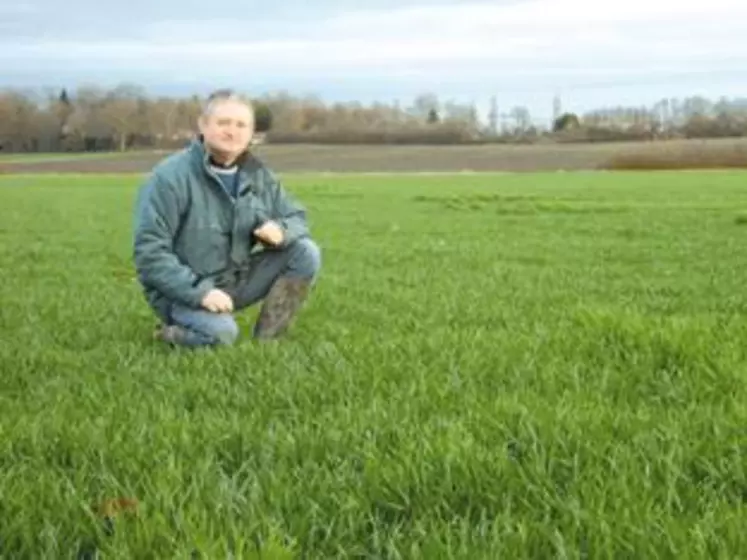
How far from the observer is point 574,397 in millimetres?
4590

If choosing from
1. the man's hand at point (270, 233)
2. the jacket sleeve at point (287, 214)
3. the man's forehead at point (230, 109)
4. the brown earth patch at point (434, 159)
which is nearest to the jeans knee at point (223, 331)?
the man's hand at point (270, 233)

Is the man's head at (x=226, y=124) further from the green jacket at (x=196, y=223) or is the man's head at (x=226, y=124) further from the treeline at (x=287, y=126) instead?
the treeline at (x=287, y=126)

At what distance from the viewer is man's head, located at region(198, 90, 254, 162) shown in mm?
6637

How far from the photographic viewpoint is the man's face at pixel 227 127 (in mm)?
6633

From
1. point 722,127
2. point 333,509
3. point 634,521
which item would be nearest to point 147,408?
point 333,509

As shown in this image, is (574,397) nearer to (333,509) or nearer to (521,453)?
(521,453)

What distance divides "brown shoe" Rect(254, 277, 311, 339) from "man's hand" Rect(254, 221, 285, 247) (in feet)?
1.01

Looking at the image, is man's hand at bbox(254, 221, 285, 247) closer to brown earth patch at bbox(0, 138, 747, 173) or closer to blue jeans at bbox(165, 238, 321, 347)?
blue jeans at bbox(165, 238, 321, 347)

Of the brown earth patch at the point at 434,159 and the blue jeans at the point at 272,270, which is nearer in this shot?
the blue jeans at the point at 272,270

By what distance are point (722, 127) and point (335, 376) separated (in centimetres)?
11397

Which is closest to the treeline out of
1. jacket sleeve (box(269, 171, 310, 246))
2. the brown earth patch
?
the brown earth patch

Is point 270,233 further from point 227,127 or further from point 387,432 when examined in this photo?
point 387,432

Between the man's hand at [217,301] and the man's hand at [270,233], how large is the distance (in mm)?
440

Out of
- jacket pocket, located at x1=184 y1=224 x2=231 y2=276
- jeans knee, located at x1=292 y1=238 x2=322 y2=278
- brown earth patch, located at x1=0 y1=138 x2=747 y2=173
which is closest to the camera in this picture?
jacket pocket, located at x1=184 y1=224 x2=231 y2=276
